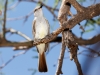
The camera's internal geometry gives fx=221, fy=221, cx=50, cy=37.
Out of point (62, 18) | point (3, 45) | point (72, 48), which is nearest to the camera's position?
point (72, 48)

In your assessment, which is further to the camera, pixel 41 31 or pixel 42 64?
pixel 41 31

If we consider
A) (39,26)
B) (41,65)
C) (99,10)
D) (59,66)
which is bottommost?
(41,65)

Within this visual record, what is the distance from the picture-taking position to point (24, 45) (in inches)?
115

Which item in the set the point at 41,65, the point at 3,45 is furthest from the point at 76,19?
the point at 3,45

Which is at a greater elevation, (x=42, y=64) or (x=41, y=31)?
(x=41, y=31)

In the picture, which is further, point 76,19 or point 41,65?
point 41,65

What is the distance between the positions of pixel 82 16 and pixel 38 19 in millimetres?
1056

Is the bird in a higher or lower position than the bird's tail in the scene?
higher

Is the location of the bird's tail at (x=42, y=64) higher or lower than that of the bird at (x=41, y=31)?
lower

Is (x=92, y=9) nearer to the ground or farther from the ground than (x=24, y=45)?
farther from the ground

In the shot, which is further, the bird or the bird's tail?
the bird

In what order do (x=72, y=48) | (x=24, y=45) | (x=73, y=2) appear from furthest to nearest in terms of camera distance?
(x=24, y=45) < (x=73, y=2) < (x=72, y=48)

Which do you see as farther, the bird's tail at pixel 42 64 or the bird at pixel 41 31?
the bird at pixel 41 31

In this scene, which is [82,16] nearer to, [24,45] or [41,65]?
[41,65]
